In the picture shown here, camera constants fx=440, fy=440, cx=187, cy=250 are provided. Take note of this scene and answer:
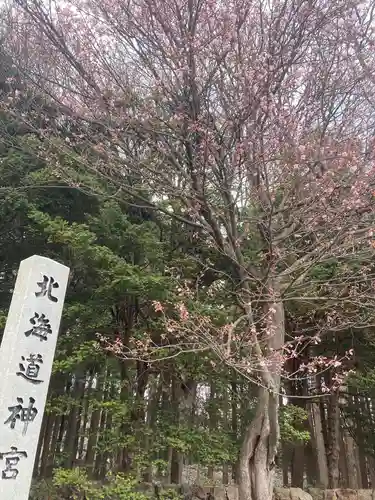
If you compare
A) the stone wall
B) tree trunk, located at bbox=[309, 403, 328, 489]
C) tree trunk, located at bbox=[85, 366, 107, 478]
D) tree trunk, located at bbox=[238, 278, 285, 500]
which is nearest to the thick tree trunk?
tree trunk, located at bbox=[238, 278, 285, 500]

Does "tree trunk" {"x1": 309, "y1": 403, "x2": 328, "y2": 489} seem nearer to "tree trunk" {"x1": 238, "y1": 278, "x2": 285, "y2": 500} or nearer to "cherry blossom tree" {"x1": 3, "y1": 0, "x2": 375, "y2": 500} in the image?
"tree trunk" {"x1": 238, "y1": 278, "x2": 285, "y2": 500}

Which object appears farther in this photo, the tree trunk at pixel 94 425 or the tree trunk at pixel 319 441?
the tree trunk at pixel 319 441

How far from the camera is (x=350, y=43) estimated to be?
5008mm

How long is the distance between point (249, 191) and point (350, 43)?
201cm

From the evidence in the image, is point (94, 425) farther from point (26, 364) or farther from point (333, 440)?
point (26, 364)

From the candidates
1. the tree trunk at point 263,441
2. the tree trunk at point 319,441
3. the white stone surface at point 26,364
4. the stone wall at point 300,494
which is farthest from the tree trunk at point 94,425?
the tree trunk at point 319,441

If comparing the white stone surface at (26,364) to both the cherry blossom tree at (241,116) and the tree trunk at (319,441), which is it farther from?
the tree trunk at (319,441)

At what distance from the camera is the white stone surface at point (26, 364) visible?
2.89 meters

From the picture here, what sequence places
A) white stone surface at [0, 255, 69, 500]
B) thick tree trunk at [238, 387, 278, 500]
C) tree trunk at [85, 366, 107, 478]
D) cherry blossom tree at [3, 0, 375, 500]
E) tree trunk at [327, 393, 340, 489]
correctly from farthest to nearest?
tree trunk at [327, 393, 340, 489] → tree trunk at [85, 366, 107, 478] → thick tree trunk at [238, 387, 278, 500] → cherry blossom tree at [3, 0, 375, 500] → white stone surface at [0, 255, 69, 500]

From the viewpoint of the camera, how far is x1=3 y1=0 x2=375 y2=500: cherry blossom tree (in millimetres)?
4523

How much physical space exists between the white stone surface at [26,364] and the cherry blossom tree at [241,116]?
162 centimetres

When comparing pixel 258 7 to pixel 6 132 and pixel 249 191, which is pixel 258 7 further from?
pixel 6 132

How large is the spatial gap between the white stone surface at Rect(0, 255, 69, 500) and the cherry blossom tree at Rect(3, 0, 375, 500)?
1.62 meters

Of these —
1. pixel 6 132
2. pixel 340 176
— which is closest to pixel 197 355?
pixel 340 176
